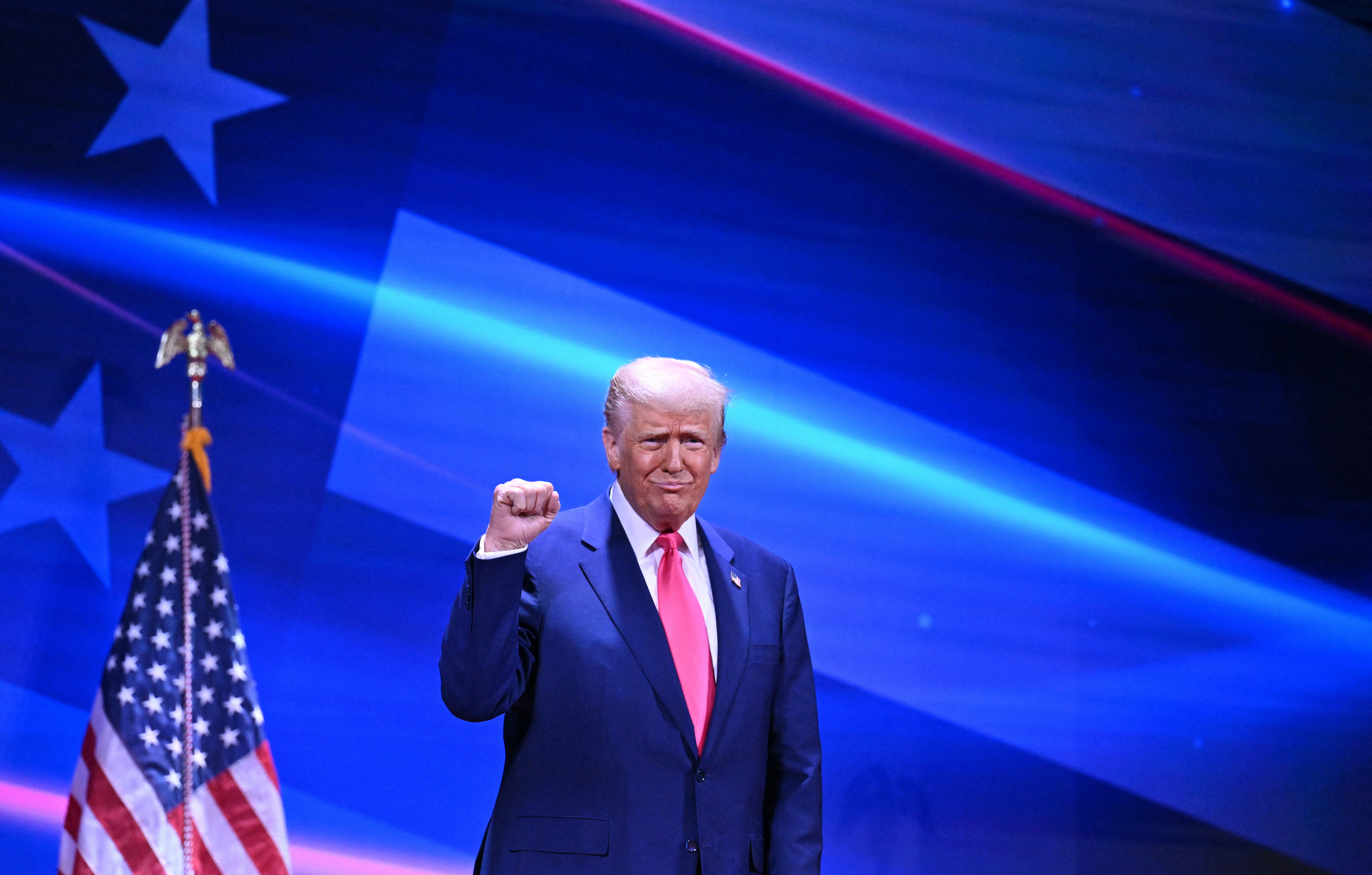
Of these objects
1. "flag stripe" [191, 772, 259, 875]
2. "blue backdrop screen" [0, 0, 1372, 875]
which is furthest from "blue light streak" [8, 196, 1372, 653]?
"flag stripe" [191, 772, 259, 875]

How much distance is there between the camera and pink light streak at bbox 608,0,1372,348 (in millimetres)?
3566

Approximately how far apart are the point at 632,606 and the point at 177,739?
1428 mm

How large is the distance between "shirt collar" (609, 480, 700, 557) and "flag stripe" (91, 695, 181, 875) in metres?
1.42

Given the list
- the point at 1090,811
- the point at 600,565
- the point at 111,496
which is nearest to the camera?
the point at 600,565

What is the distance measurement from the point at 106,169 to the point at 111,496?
2.74 feet

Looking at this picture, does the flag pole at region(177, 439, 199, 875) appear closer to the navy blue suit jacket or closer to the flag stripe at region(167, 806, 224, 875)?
the flag stripe at region(167, 806, 224, 875)

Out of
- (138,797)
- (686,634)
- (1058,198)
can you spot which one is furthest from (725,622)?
(1058,198)

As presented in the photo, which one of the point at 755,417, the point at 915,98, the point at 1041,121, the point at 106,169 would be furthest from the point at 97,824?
the point at 1041,121

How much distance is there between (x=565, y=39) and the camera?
11.5 feet

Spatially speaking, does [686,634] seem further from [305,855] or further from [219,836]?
[305,855]

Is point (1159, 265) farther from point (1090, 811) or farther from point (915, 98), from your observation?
point (1090, 811)

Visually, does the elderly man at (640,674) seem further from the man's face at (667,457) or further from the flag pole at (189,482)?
the flag pole at (189,482)

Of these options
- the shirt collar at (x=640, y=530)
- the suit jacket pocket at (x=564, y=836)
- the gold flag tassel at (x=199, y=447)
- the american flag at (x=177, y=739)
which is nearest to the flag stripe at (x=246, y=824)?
the american flag at (x=177, y=739)

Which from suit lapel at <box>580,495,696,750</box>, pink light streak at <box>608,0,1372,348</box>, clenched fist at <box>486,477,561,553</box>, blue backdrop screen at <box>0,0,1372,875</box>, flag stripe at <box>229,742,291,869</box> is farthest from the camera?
pink light streak at <box>608,0,1372,348</box>
